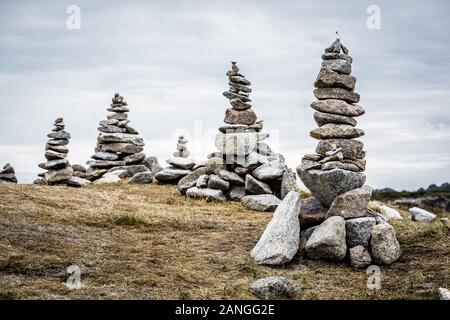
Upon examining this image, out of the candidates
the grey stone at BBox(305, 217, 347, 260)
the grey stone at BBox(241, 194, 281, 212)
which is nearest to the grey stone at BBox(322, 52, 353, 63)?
the grey stone at BBox(305, 217, 347, 260)

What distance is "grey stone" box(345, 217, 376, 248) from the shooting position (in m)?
13.8

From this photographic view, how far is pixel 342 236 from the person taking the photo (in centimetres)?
1353

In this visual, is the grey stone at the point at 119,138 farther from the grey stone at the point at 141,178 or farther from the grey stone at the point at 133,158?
the grey stone at the point at 141,178

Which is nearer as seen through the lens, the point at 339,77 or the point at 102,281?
the point at 102,281

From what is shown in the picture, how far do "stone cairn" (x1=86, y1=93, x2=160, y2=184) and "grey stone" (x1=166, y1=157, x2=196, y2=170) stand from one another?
4181 millimetres

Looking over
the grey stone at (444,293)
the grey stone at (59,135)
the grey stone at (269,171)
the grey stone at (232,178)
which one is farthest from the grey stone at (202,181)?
the grey stone at (444,293)

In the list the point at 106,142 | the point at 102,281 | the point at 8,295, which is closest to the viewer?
the point at 8,295

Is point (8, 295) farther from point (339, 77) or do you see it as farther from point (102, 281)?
point (339, 77)

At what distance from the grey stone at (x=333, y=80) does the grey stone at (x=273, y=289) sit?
282 inches
